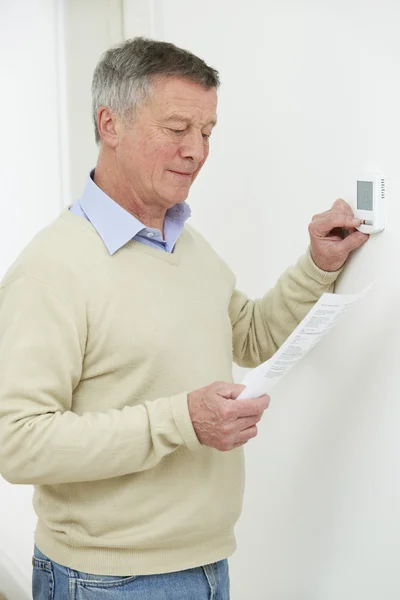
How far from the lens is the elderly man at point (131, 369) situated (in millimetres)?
1462

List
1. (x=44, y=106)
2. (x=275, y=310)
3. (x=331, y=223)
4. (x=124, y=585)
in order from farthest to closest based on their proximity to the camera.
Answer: (x=44, y=106) → (x=275, y=310) → (x=331, y=223) → (x=124, y=585)

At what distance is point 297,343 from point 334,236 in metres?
0.34

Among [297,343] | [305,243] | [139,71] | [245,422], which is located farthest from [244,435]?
[139,71]

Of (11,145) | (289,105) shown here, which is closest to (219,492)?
(289,105)

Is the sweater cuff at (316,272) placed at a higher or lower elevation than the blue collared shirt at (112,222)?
lower

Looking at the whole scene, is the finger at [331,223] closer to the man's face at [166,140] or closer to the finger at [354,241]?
the finger at [354,241]

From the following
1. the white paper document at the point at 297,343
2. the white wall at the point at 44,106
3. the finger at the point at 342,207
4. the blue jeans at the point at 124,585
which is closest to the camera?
the white paper document at the point at 297,343

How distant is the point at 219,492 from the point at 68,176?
1.41 m

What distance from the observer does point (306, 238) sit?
185cm

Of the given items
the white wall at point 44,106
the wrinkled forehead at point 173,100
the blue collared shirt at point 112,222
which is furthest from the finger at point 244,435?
the white wall at point 44,106

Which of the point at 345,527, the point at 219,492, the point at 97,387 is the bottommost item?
the point at 345,527

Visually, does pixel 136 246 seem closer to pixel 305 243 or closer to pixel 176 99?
pixel 176 99

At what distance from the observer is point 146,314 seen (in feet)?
5.17

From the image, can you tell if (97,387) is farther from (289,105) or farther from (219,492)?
(289,105)
